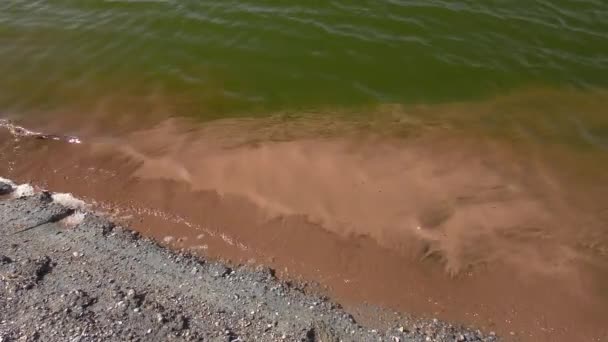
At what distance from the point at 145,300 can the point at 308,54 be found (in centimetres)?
561

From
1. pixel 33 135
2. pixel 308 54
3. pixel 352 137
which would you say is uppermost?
pixel 308 54

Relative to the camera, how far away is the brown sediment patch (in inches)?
232

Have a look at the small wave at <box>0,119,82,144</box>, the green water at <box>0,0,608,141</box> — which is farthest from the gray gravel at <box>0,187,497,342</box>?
the green water at <box>0,0,608,141</box>

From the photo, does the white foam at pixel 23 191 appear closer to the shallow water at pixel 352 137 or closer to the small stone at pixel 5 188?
the small stone at pixel 5 188

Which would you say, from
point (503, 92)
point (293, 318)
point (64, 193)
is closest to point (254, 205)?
point (293, 318)

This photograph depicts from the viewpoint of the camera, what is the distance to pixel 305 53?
9.62 metres

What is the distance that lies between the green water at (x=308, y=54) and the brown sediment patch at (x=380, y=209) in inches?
38.9

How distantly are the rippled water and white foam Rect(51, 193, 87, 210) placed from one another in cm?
254

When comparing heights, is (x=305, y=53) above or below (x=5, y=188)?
above

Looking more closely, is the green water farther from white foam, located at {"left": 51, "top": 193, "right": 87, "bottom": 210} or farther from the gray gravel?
the gray gravel

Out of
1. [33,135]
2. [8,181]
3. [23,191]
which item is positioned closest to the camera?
[23,191]

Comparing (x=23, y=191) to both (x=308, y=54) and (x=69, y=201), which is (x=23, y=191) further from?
(x=308, y=54)

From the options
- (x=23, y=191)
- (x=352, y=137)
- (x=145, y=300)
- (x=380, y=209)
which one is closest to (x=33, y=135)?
(x=23, y=191)

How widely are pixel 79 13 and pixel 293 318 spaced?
9021mm
